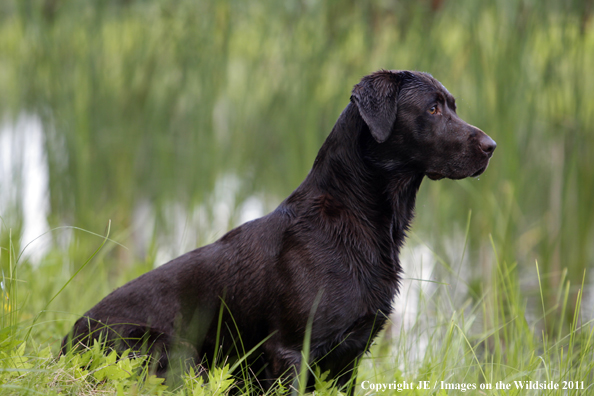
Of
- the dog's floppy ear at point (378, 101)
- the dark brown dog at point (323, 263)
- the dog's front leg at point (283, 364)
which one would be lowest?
the dog's front leg at point (283, 364)

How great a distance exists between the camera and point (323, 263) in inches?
82.6

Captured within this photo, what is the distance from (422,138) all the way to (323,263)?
72 centimetres

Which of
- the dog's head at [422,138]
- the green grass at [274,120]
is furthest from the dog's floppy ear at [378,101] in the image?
the green grass at [274,120]

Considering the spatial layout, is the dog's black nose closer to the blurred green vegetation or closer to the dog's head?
the dog's head

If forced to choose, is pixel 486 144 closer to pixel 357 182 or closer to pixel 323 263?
pixel 357 182

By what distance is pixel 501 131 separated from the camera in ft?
13.8

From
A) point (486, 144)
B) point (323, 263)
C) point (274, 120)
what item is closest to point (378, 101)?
point (486, 144)

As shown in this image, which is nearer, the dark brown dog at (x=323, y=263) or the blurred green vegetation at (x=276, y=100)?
the dark brown dog at (x=323, y=263)

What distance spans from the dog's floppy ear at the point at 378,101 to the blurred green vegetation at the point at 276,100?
80.0 inches

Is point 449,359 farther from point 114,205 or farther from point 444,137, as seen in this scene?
point 114,205

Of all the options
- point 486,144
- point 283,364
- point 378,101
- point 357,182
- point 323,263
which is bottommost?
point 283,364

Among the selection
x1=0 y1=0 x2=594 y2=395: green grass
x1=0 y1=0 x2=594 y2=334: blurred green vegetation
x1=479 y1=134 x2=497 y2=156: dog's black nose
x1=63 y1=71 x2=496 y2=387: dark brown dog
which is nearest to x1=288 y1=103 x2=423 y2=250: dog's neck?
x1=63 y1=71 x2=496 y2=387: dark brown dog

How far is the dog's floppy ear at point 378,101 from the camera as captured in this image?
2.22m

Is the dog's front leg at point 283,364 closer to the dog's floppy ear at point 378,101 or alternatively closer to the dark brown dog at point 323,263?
the dark brown dog at point 323,263
